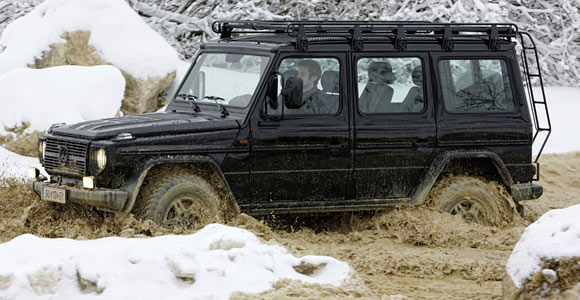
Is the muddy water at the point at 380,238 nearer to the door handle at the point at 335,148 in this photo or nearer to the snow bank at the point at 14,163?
the door handle at the point at 335,148

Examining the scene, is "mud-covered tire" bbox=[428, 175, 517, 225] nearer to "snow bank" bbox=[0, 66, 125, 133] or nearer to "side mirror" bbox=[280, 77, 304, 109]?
"side mirror" bbox=[280, 77, 304, 109]

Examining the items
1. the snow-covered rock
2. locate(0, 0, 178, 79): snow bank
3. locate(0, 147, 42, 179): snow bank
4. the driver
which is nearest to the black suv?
the driver

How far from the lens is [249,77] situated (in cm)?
830

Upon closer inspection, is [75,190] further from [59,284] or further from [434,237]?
[434,237]

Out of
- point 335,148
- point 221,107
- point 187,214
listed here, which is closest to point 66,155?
point 187,214

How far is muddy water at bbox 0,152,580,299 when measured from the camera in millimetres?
7120

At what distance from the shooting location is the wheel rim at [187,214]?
782 cm

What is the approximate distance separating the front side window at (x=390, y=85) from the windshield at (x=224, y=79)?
924 millimetres

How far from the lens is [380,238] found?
859cm

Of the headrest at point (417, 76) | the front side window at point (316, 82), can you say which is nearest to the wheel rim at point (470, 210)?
the headrest at point (417, 76)

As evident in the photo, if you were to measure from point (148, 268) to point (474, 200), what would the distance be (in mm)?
4185

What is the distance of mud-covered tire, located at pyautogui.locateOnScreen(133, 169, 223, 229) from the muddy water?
0.57ft

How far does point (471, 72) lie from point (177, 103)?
8.93ft

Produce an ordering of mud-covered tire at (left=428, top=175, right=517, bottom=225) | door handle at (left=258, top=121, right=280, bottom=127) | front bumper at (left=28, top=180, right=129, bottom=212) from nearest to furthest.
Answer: front bumper at (left=28, top=180, right=129, bottom=212) < door handle at (left=258, top=121, right=280, bottom=127) < mud-covered tire at (left=428, top=175, right=517, bottom=225)
